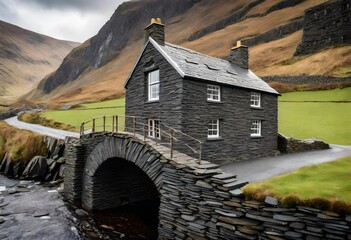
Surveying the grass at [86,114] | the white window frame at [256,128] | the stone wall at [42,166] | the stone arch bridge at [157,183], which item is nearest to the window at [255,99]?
the white window frame at [256,128]

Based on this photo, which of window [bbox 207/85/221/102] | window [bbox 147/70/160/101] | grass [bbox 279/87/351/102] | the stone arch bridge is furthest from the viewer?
grass [bbox 279/87/351/102]

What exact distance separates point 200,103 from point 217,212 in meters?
8.06

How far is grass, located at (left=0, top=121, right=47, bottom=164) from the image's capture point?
85.1 feet

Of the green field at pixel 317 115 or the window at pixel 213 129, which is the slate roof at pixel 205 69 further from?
the green field at pixel 317 115

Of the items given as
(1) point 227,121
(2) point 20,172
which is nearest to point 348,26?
(1) point 227,121

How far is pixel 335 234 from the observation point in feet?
22.4

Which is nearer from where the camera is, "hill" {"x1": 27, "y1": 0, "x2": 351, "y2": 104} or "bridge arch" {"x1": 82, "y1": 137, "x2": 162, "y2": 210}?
"bridge arch" {"x1": 82, "y1": 137, "x2": 162, "y2": 210}

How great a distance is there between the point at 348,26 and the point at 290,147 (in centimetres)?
4450

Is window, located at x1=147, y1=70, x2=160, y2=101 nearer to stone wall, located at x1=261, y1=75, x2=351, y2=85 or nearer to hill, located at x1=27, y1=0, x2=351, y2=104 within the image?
stone wall, located at x1=261, y1=75, x2=351, y2=85

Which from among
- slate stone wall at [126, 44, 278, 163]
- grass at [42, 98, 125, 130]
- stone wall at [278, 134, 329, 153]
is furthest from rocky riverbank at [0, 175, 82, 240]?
stone wall at [278, 134, 329, 153]

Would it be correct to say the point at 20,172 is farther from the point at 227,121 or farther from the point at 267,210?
the point at 267,210

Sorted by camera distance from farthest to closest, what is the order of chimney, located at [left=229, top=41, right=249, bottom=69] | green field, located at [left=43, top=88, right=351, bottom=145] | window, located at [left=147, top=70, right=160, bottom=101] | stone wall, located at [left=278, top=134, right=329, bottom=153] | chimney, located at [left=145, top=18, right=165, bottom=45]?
green field, located at [left=43, top=88, right=351, bottom=145]
chimney, located at [left=229, top=41, right=249, bottom=69]
stone wall, located at [left=278, top=134, right=329, bottom=153]
chimney, located at [left=145, top=18, right=165, bottom=45]
window, located at [left=147, top=70, right=160, bottom=101]

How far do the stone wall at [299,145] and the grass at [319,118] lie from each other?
2709 mm

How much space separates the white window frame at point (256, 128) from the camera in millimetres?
19866
